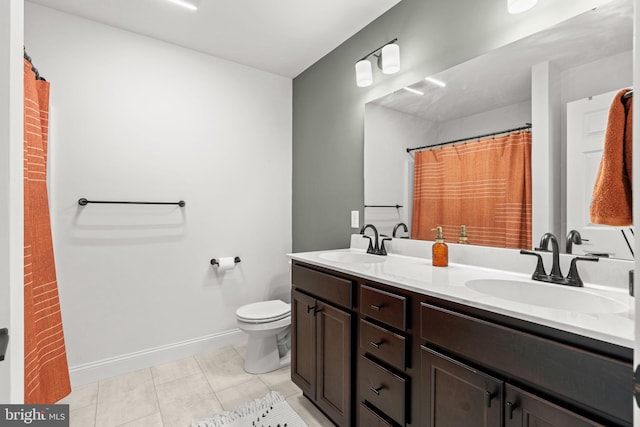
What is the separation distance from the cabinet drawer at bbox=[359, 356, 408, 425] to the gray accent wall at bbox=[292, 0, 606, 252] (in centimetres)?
111

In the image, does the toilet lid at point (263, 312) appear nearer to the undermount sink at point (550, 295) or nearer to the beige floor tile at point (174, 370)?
the beige floor tile at point (174, 370)

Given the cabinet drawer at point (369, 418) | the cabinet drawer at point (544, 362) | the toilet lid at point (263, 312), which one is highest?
the cabinet drawer at point (544, 362)

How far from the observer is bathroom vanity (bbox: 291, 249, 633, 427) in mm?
732

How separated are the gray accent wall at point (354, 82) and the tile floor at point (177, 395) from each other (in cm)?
110

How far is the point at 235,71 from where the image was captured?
8.68ft

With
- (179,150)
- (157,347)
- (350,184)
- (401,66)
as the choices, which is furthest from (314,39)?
(157,347)

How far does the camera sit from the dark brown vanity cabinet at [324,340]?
1457mm

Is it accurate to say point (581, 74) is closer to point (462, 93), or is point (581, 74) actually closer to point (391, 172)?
point (462, 93)

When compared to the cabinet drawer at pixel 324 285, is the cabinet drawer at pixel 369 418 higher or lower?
lower

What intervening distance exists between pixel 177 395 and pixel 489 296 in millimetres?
1919

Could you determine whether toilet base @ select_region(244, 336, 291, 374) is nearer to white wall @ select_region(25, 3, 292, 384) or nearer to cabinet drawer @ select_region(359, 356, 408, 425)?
white wall @ select_region(25, 3, 292, 384)

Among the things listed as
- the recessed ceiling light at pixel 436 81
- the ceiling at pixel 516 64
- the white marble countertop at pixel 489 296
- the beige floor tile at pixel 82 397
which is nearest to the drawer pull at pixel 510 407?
the white marble countertop at pixel 489 296

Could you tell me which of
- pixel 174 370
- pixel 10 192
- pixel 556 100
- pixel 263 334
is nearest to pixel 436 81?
pixel 556 100

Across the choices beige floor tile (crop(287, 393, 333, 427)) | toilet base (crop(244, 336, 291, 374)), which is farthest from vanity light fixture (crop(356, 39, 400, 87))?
beige floor tile (crop(287, 393, 333, 427))
